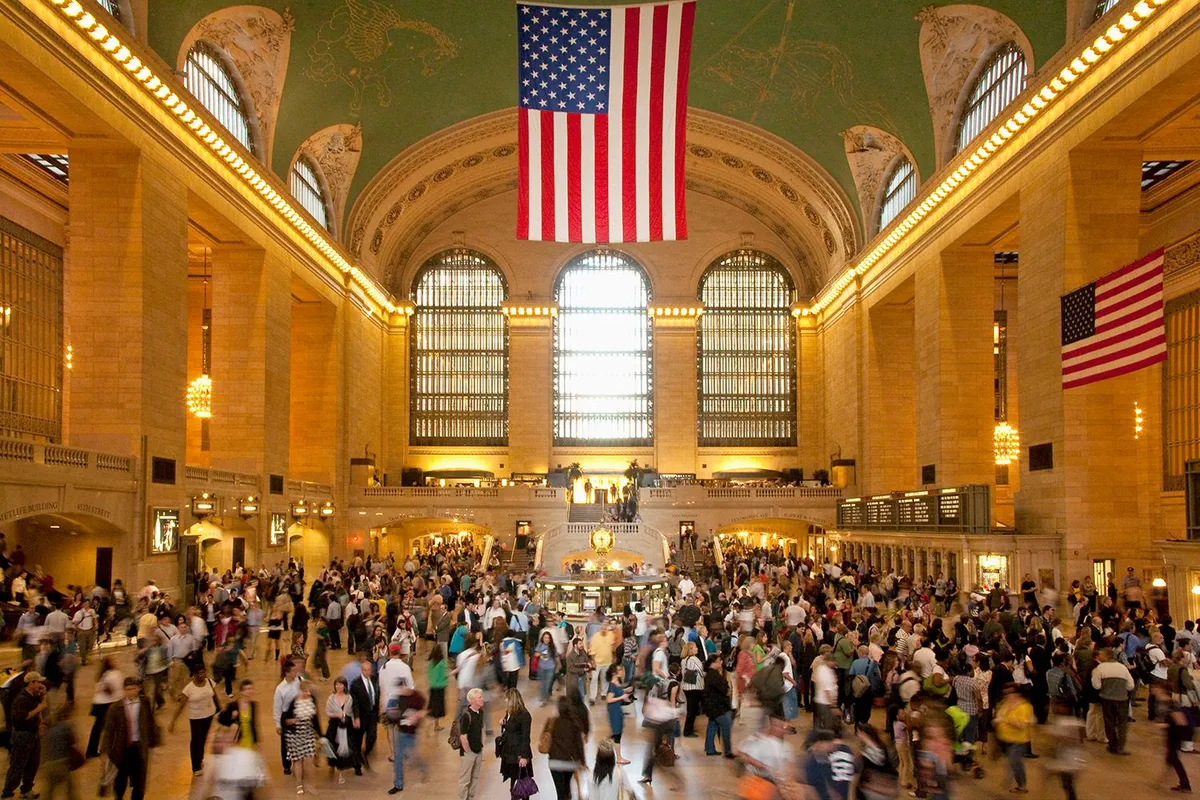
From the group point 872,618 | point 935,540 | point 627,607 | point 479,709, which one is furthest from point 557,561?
point 479,709

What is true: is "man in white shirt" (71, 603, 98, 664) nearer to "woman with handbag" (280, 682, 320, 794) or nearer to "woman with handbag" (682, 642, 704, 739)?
"woman with handbag" (280, 682, 320, 794)

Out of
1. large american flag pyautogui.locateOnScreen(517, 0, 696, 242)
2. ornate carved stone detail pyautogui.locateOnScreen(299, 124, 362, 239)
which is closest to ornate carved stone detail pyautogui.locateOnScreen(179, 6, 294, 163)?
ornate carved stone detail pyautogui.locateOnScreen(299, 124, 362, 239)

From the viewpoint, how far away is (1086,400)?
2253cm

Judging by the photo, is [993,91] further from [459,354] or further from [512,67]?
[459,354]

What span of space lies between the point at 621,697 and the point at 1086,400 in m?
15.2

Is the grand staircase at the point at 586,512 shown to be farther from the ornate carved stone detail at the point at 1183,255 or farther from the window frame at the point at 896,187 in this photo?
the ornate carved stone detail at the point at 1183,255

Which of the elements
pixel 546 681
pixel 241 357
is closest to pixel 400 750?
pixel 546 681

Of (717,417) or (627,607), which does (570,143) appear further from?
(717,417)

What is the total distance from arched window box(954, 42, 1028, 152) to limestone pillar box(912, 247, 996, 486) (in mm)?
3349

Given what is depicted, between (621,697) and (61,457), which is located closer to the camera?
(621,697)

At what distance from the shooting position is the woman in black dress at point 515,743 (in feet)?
28.5

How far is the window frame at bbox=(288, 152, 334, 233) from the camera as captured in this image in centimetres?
3350

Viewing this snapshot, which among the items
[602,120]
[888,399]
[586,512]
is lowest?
[586,512]

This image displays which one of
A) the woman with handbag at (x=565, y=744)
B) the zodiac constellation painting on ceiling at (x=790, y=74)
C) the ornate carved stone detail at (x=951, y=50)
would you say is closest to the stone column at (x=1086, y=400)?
the ornate carved stone detail at (x=951, y=50)
